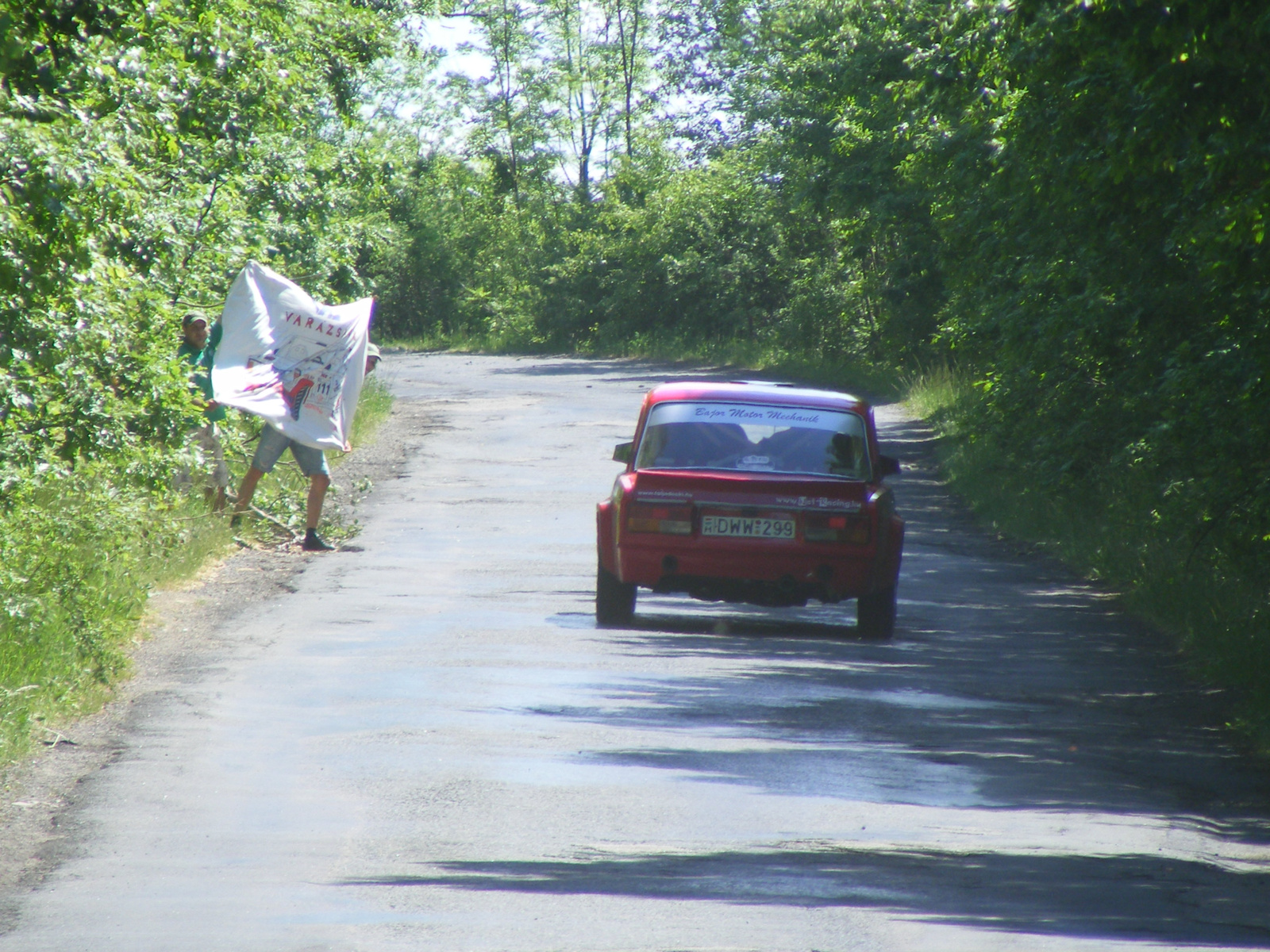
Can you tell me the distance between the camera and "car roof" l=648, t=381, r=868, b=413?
491 inches

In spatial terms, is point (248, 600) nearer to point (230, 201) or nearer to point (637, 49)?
point (230, 201)

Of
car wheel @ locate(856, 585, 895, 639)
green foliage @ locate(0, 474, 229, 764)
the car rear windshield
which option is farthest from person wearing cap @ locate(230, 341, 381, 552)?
car wheel @ locate(856, 585, 895, 639)

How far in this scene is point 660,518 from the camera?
1162cm

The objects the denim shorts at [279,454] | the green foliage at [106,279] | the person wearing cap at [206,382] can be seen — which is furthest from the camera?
the denim shorts at [279,454]

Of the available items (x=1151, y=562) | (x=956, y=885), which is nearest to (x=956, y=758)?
(x=956, y=885)

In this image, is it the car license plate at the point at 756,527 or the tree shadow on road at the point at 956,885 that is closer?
the tree shadow on road at the point at 956,885

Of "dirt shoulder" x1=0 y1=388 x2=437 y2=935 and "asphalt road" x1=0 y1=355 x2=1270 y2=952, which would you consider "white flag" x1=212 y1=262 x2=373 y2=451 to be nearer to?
"dirt shoulder" x1=0 y1=388 x2=437 y2=935

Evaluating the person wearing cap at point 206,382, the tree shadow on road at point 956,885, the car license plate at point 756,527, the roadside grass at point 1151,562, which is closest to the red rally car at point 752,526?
the car license plate at point 756,527

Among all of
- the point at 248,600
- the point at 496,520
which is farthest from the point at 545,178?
the point at 248,600

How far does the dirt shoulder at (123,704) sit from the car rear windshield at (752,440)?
3.22 meters

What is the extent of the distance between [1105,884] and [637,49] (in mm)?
83871

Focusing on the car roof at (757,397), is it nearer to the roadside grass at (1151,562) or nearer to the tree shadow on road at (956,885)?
the roadside grass at (1151,562)

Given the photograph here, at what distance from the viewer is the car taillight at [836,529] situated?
455 inches

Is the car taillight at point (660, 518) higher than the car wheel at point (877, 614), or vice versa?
the car taillight at point (660, 518)
